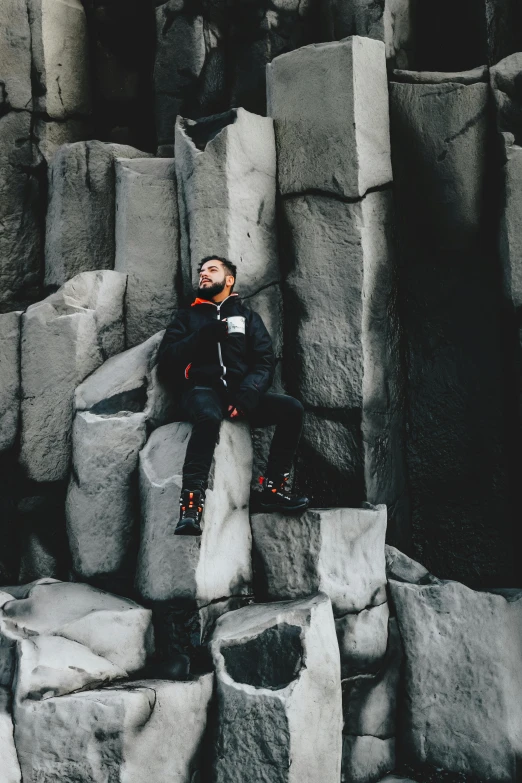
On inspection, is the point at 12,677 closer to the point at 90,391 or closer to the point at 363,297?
the point at 90,391

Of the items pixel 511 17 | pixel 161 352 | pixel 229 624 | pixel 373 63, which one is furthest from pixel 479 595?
pixel 511 17

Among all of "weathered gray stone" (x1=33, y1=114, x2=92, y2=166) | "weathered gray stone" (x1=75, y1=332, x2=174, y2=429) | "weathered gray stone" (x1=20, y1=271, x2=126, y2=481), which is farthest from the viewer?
"weathered gray stone" (x1=33, y1=114, x2=92, y2=166)

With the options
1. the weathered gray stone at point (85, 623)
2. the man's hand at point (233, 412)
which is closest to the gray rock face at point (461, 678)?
the man's hand at point (233, 412)

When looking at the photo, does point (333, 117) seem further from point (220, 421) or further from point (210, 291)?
point (220, 421)

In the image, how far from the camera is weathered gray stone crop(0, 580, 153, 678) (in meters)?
3.49

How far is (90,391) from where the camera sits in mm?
4215

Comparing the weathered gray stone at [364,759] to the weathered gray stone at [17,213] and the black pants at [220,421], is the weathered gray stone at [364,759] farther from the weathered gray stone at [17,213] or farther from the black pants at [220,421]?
the weathered gray stone at [17,213]

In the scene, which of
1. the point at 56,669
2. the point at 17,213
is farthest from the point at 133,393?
the point at 17,213

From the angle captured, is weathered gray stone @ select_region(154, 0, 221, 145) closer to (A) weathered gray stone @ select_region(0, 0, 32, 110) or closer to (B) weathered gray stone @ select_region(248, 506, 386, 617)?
(A) weathered gray stone @ select_region(0, 0, 32, 110)

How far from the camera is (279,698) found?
3.24 meters

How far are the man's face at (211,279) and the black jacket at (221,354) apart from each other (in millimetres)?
51

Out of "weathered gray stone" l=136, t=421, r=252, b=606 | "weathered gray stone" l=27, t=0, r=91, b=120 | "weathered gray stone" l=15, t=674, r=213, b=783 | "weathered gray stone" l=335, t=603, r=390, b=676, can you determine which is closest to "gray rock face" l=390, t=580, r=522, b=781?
"weathered gray stone" l=335, t=603, r=390, b=676

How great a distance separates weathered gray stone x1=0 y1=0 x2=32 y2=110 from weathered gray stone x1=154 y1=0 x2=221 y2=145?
86 cm

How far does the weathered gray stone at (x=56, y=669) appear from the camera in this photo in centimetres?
318
